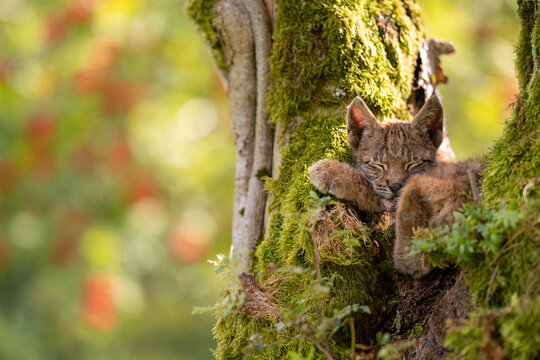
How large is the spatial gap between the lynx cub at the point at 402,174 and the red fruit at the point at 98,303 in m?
8.99

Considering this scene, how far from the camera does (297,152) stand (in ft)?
15.9

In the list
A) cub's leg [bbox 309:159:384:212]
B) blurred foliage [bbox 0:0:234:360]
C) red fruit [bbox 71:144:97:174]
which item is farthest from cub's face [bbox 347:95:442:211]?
red fruit [bbox 71:144:97:174]

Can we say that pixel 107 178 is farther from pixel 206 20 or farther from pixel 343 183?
pixel 343 183

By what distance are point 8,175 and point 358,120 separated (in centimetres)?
1054

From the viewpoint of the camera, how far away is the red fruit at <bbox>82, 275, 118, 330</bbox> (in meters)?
12.4

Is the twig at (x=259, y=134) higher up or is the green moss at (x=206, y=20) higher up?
the green moss at (x=206, y=20)

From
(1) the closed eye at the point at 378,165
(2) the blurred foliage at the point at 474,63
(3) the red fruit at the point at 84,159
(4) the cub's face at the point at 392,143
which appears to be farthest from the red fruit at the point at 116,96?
(1) the closed eye at the point at 378,165

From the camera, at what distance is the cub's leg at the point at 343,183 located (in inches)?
167

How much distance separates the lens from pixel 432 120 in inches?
192

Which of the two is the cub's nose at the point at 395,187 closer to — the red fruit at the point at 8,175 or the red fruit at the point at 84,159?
the red fruit at the point at 84,159

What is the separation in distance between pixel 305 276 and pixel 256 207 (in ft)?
4.01

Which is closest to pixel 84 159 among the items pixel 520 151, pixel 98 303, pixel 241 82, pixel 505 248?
pixel 98 303

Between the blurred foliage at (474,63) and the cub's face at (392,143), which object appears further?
the blurred foliage at (474,63)

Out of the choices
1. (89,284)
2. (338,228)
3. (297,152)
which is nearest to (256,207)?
(297,152)
